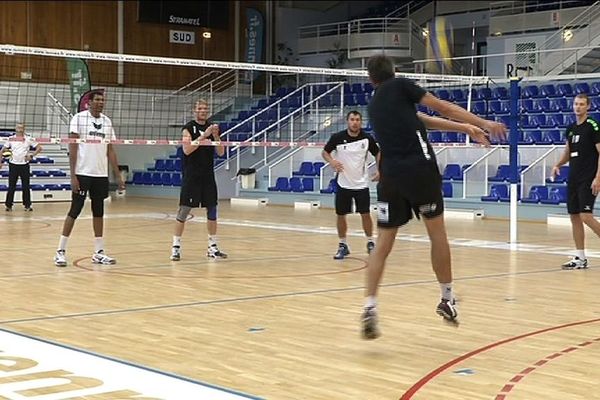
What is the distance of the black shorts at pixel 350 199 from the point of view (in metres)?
11.0

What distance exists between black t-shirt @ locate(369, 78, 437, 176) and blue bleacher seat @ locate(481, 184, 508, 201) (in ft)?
45.1

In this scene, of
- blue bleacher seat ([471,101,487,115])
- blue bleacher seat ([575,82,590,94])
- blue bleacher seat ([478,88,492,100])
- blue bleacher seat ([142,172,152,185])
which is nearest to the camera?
blue bleacher seat ([575,82,590,94])

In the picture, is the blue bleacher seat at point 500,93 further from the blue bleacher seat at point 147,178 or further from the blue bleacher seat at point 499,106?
the blue bleacher seat at point 147,178

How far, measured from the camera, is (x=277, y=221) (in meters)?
17.5

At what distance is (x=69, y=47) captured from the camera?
94.7 feet

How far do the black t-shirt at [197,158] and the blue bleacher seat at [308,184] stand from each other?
502 inches

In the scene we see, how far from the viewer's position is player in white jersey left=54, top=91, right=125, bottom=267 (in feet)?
31.8

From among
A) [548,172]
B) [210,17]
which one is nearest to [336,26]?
[210,17]

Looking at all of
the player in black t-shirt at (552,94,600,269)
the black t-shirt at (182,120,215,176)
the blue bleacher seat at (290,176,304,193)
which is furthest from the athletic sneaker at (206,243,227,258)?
the blue bleacher seat at (290,176,304,193)

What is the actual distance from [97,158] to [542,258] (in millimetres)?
5420

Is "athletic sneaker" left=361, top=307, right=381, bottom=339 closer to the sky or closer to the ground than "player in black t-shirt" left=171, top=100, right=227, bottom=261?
closer to the ground

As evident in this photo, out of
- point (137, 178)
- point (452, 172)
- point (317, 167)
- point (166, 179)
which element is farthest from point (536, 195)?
point (137, 178)

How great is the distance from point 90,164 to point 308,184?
13.8 metres

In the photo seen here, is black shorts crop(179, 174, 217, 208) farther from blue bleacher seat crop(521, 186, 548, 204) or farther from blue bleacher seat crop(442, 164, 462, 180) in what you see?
blue bleacher seat crop(442, 164, 462, 180)
